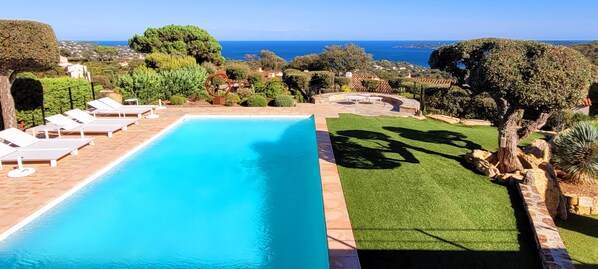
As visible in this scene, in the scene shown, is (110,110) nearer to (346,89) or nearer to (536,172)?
(346,89)

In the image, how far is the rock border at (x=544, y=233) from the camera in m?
4.94

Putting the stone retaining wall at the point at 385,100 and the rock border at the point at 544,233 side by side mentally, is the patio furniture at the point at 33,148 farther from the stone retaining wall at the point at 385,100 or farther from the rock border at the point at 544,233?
the stone retaining wall at the point at 385,100

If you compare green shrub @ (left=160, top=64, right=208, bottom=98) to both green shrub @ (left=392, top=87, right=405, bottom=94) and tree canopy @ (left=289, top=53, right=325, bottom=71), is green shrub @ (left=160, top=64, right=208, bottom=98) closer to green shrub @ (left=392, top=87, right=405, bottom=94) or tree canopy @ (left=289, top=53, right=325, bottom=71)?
green shrub @ (left=392, top=87, right=405, bottom=94)

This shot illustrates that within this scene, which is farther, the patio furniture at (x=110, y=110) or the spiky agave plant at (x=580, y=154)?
the patio furniture at (x=110, y=110)

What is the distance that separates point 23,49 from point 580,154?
14.3m

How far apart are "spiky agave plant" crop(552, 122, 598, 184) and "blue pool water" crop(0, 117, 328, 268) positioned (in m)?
5.95

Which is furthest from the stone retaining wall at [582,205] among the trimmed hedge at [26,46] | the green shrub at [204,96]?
the green shrub at [204,96]

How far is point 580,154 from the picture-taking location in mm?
8625

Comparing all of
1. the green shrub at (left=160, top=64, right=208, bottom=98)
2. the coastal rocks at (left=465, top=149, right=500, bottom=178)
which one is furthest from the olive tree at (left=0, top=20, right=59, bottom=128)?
the coastal rocks at (left=465, top=149, right=500, bottom=178)

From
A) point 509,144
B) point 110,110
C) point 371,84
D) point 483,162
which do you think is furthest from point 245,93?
point 509,144

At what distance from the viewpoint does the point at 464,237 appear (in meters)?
5.60

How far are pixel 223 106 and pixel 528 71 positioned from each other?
14.4m

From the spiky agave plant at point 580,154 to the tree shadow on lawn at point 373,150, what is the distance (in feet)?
7.42

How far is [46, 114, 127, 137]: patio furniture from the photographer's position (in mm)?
11469
